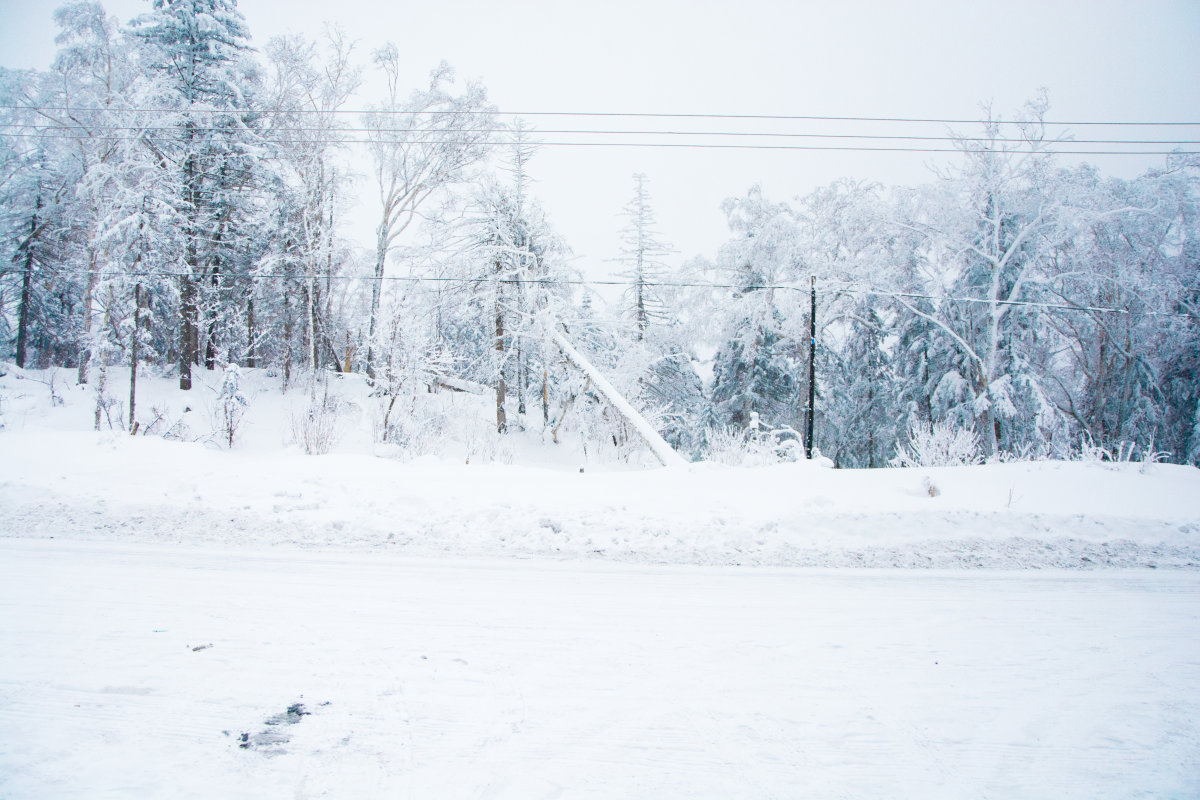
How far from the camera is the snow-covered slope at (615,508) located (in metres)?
6.08

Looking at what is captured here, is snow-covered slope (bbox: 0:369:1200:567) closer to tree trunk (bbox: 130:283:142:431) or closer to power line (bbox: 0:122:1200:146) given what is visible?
power line (bbox: 0:122:1200:146)

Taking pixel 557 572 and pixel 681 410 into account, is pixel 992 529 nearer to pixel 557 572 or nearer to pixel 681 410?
pixel 557 572

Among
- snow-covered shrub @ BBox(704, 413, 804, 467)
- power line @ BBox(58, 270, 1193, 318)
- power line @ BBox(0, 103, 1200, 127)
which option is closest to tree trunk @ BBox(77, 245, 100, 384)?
power line @ BBox(58, 270, 1193, 318)

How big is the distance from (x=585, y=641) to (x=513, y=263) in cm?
2293

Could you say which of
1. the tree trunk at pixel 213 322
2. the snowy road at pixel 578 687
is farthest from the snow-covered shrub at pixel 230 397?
the snowy road at pixel 578 687

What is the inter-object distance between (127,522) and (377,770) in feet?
20.3

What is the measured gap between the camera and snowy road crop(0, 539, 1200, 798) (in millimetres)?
2391

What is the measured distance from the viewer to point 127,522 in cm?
638

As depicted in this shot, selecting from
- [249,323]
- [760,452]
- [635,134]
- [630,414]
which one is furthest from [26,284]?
[760,452]

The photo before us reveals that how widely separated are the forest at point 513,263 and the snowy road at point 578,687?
15808mm

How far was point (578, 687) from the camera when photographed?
121 inches

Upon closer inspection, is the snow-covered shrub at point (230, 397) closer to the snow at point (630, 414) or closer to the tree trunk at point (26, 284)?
the snow at point (630, 414)

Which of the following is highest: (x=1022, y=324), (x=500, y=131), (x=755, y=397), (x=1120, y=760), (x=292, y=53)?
(x=292, y=53)

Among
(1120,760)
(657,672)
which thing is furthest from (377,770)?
(1120,760)
